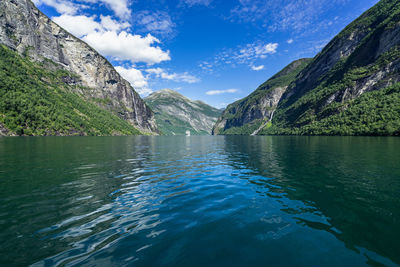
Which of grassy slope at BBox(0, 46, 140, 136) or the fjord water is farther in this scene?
grassy slope at BBox(0, 46, 140, 136)

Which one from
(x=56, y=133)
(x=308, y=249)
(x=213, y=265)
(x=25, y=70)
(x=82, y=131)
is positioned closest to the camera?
(x=213, y=265)

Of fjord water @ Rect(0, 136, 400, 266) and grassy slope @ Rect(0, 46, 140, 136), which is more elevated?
grassy slope @ Rect(0, 46, 140, 136)

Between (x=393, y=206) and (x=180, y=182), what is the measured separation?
14.5 m

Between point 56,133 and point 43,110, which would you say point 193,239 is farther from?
point 43,110

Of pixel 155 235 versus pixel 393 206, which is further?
pixel 393 206

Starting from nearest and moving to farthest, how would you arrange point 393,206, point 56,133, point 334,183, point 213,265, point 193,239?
point 213,265
point 193,239
point 393,206
point 334,183
point 56,133

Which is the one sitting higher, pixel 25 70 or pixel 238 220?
pixel 25 70

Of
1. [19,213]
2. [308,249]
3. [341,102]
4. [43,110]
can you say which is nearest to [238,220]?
[308,249]

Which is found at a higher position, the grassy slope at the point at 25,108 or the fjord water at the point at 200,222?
the grassy slope at the point at 25,108

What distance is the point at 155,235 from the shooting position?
762cm

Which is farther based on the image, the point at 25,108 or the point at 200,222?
the point at 25,108

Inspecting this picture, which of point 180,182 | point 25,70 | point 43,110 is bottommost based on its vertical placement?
point 180,182

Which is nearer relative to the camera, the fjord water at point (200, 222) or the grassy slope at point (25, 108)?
the fjord water at point (200, 222)

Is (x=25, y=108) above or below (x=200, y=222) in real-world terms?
above
